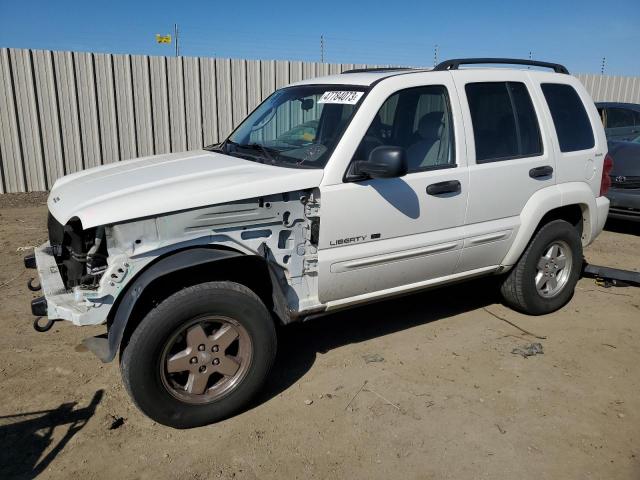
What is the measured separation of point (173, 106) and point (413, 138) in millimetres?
7194

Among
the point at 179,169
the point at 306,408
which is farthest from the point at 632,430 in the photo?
the point at 179,169

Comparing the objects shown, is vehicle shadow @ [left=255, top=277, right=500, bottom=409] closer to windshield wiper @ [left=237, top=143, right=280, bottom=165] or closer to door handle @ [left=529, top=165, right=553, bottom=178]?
door handle @ [left=529, top=165, right=553, bottom=178]

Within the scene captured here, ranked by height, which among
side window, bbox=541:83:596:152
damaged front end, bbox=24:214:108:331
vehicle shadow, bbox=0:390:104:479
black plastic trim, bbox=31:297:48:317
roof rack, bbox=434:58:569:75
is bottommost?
vehicle shadow, bbox=0:390:104:479

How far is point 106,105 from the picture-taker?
945cm

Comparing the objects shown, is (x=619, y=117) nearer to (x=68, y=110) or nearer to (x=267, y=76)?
(x=267, y=76)

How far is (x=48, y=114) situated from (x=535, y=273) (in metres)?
8.14

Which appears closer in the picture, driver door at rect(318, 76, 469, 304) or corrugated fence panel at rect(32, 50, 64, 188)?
driver door at rect(318, 76, 469, 304)

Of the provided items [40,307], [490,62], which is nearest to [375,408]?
[40,307]

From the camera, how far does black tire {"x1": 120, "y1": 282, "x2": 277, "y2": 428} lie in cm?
295

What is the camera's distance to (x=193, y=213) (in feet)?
9.89

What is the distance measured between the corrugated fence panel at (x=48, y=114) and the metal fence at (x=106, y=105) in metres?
0.01

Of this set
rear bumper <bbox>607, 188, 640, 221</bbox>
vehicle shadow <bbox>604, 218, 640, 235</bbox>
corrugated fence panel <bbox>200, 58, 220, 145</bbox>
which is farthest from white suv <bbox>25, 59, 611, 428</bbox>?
corrugated fence panel <bbox>200, 58, 220, 145</bbox>

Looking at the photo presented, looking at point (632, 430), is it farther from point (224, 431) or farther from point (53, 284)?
point (53, 284)

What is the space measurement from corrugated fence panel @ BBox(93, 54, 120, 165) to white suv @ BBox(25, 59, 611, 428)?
5876mm
